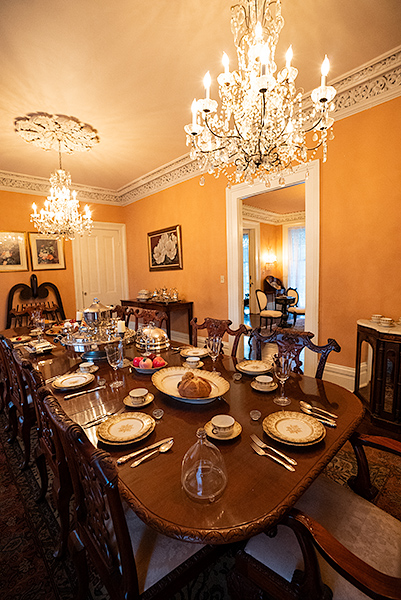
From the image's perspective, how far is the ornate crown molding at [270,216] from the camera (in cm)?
728

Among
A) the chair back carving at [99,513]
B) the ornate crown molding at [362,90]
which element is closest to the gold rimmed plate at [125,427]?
the chair back carving at [99,513]

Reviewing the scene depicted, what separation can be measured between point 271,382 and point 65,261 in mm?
4919

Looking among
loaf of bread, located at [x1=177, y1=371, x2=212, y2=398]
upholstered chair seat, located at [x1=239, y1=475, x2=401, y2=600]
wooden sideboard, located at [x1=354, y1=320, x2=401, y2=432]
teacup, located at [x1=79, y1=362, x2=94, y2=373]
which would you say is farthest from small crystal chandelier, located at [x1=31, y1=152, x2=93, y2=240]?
upholstered chair seat, located at [x1=239, y1=475, x2=401, y2=600]

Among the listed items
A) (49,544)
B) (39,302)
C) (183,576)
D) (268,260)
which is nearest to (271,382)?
(183,576)

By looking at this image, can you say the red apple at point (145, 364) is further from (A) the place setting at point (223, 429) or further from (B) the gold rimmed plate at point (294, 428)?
(B) the gold rimmed plate at point (294, 428)

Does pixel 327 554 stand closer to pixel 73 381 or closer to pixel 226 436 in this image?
pixel 226 436

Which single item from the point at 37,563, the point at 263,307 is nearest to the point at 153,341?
the point at 37,563

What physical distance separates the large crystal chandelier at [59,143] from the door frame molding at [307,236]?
6.21 feet

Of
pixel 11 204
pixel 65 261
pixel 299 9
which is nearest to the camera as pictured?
pixel 299 9

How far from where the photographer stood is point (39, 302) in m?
4.98

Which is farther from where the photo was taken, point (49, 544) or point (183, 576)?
point (49, 544)

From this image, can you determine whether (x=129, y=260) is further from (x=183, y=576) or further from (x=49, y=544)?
(x=183, y=576)

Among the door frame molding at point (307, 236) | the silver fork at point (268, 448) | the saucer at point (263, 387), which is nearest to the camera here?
the silver fork at point (268, 448)

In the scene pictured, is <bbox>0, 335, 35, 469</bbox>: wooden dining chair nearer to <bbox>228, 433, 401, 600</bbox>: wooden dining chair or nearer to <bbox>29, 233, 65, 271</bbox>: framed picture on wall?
<bbox>228, 433, 401, 600</bbox>: wooden dining chair
